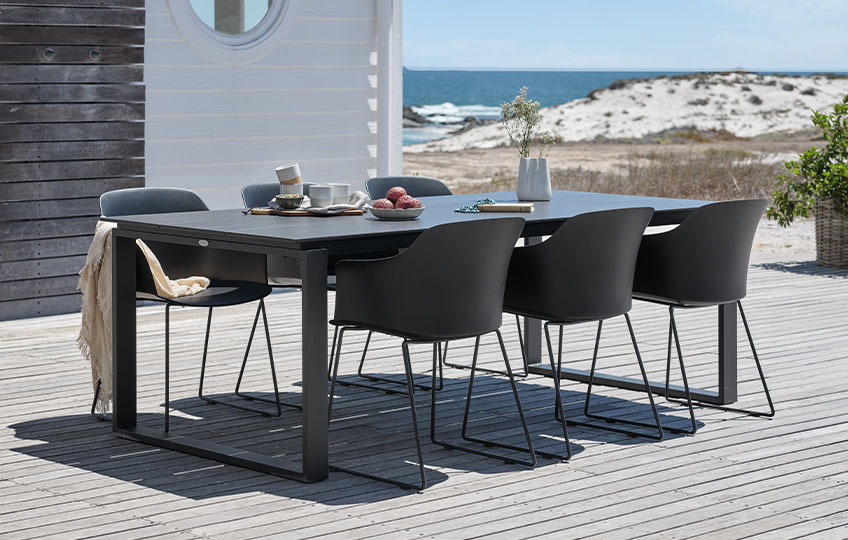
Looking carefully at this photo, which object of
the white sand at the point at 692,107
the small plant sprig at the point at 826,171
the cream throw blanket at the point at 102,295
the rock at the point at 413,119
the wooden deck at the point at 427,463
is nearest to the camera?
the wooden deck at the point at 427,463

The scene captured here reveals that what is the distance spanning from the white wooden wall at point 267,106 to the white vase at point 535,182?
2.92m

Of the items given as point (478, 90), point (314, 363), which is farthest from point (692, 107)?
point (314, 363)

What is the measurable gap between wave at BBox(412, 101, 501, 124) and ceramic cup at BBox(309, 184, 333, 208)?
1664 inches

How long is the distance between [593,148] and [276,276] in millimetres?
28760

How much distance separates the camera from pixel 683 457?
4.46 metres

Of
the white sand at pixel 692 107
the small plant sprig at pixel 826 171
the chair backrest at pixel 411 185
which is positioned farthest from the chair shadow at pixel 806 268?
the white sand at pixel 692 107

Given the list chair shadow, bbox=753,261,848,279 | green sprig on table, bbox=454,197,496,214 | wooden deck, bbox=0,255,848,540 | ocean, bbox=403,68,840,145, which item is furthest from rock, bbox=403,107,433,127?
green sprig on table, bbox=454,197,496,214

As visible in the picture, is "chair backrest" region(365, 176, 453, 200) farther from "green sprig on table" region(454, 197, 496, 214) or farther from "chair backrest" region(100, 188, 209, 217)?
"chair backrest" region(100, 188, 209, 217)

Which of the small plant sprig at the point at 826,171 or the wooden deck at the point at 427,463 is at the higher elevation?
the small plant sprig at the point at 826,171

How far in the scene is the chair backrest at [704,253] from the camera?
4.89m

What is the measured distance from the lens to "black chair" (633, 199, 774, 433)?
4895mm

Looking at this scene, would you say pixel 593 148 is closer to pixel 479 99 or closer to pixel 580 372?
pixel 479 99

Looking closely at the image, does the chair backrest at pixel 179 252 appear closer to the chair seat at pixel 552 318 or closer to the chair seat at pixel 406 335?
the chair seat at pixel 406 335

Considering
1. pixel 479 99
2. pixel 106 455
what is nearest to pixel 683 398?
pixel 106 455
